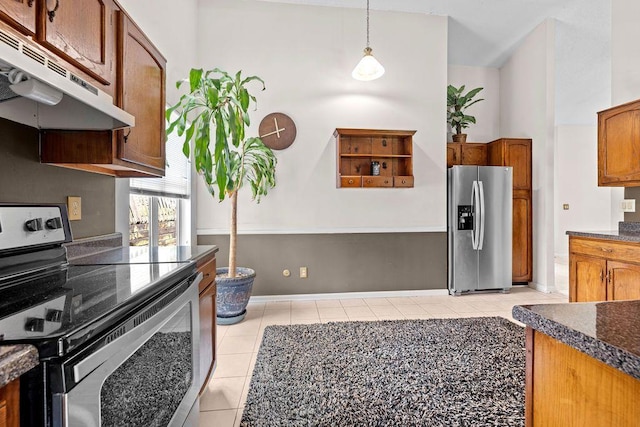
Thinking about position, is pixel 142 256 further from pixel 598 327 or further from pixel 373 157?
pixel 373 157

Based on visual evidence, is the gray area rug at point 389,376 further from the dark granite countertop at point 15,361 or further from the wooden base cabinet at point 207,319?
the dark granite countertop at point 15,361

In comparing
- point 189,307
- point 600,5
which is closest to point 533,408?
point 189,307

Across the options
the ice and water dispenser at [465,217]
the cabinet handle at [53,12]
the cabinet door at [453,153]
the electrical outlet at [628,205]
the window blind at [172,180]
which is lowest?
the ice and water dispenser at [465,217]

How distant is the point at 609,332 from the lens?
57 cm

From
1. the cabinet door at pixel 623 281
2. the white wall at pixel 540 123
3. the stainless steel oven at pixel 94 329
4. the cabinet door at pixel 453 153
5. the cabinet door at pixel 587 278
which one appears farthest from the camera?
the cabinet door at pixel 453 153

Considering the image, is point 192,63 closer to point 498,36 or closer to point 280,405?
point 280,405

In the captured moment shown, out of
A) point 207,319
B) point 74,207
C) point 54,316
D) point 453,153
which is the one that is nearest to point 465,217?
point 453,153

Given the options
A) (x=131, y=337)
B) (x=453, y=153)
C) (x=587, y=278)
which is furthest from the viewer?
(x=453, y=153)

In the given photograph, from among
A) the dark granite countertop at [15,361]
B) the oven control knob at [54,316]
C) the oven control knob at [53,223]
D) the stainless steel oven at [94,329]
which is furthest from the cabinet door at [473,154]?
the dark granite countertop at [15,361]

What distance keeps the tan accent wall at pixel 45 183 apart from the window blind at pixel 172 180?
0.45 metres

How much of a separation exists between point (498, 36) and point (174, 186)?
4.59m

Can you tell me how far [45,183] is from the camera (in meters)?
1.50

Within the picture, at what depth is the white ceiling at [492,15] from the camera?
12.6ft

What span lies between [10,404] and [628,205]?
4.24m
